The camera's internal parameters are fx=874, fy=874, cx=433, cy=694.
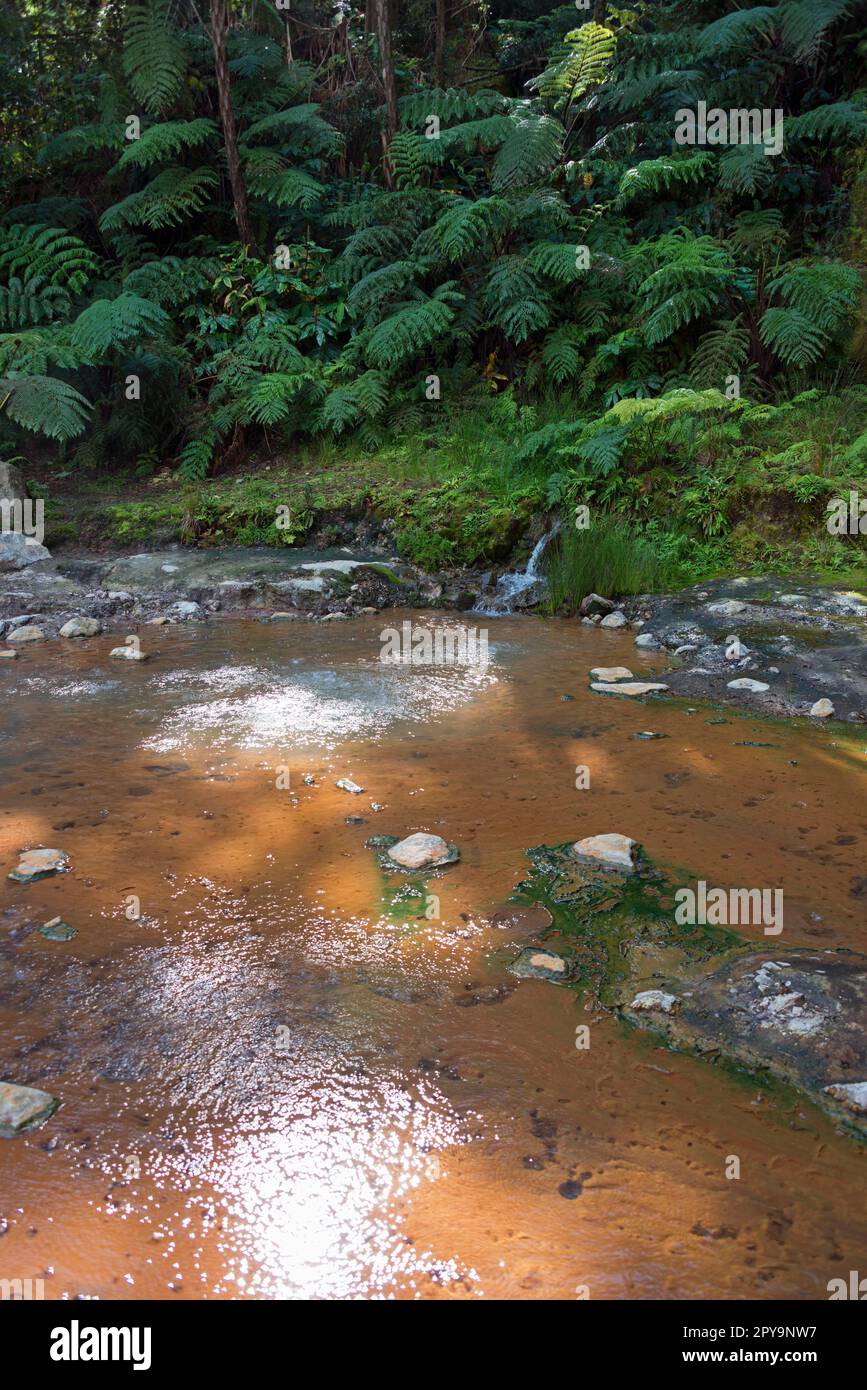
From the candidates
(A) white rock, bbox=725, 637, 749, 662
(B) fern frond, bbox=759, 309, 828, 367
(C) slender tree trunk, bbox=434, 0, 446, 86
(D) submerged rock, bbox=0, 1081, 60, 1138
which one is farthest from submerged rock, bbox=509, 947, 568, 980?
(C) slender tree trunk, bbox=434, 0, 446, 86

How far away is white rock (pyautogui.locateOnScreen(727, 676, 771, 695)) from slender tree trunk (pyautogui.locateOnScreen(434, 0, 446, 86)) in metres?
9.07

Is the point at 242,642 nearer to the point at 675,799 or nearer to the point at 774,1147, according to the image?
the point at 675,799

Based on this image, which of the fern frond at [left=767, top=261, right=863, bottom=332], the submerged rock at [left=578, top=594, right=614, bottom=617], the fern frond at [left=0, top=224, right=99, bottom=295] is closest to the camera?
the submerged rock at [left=578, top=594, right=614, bottom=617]

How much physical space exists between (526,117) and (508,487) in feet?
14.9

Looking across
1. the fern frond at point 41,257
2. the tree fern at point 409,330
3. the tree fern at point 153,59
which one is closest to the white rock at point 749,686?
the tree fern at point 409,330

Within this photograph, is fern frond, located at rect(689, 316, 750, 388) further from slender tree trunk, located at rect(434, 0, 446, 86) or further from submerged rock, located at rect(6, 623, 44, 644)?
submerged rock, located at rect(6, 623, 44, 644)

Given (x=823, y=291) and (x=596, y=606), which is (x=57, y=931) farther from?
(x=823, y=291)

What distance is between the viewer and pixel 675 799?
10.4 ft

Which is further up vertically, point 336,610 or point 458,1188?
point 336,610

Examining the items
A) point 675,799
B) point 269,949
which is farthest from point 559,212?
point 269,949

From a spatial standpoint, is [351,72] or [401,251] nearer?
[401,251]

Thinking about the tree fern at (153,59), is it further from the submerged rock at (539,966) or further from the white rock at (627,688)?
the submerged rock at (539,966)

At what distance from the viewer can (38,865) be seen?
268 cm

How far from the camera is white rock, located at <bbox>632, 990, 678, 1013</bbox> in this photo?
2.04 m
